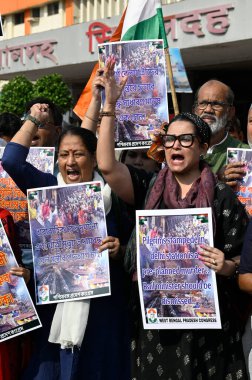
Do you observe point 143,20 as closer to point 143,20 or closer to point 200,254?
point 143,20

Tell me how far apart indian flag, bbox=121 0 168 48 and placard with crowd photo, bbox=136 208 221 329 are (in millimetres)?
1861

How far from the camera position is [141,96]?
405cm

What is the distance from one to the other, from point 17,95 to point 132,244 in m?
11.1

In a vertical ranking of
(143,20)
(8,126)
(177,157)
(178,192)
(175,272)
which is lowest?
(175,272)

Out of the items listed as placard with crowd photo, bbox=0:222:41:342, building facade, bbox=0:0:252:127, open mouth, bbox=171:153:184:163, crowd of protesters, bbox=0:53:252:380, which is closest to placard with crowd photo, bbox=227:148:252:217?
crowd of protesters, bbox=0:53:252:380

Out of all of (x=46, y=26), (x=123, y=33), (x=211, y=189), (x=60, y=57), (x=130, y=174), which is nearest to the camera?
(x=211, y=189)

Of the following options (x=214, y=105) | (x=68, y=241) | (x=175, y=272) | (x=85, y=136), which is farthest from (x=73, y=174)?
(x=214, y=105)

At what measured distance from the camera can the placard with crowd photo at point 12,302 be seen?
3.77 m

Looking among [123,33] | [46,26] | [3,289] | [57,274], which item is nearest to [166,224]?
[57,274]

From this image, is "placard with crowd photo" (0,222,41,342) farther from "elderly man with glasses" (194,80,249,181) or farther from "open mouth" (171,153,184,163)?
"elderly man with glasses" (194,80,249,181)

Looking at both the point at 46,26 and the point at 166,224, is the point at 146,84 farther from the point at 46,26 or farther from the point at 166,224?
the point at 46,26

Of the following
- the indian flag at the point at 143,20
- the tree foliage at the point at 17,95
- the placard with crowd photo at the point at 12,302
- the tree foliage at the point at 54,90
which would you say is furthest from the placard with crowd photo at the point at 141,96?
the tree foliage at the point at 17,95

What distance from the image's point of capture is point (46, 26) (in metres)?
18.4

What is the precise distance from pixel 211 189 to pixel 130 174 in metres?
0.52
